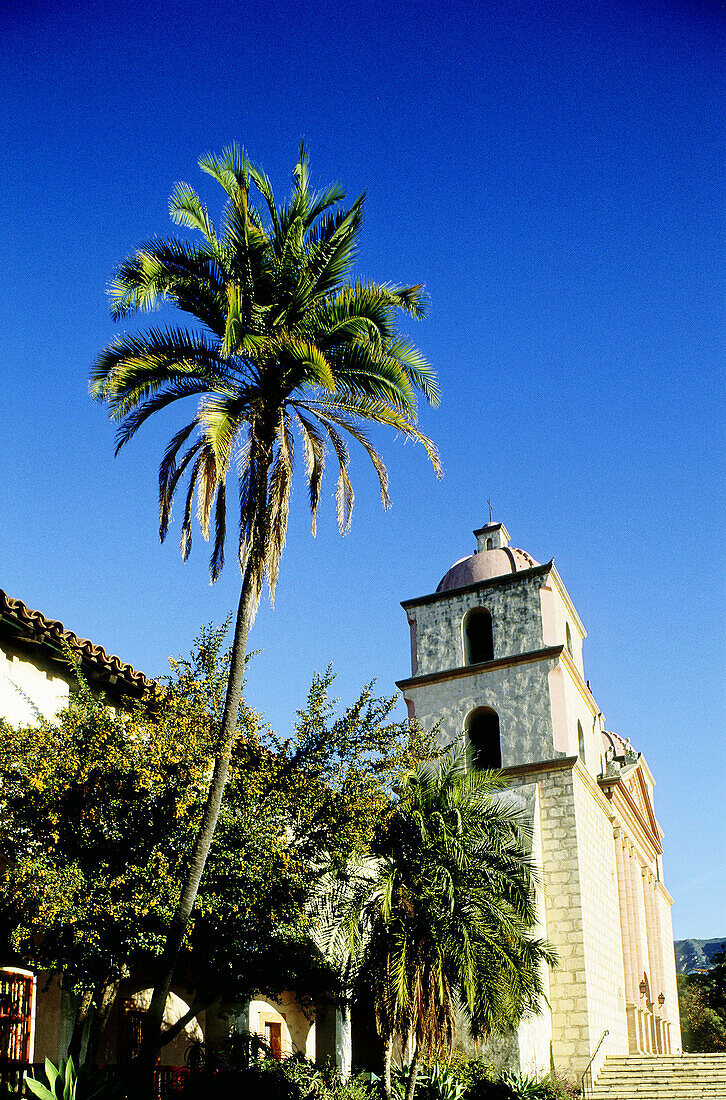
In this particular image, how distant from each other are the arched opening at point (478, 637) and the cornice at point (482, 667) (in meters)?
0.36

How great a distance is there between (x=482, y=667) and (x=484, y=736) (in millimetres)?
1838

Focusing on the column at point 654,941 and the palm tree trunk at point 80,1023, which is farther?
the column at point 654,941

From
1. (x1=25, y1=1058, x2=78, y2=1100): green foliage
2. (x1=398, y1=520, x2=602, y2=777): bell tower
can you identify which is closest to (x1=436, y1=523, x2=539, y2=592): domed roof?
(x1=398, y1=520, x2=602, y2=777): bell tower

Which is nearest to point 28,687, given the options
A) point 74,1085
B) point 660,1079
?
point 74,1085

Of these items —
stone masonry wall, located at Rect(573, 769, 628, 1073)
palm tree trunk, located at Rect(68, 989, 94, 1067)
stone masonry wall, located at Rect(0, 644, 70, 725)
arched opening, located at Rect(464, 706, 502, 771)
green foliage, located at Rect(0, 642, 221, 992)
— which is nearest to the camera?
green foliage, located at Rect(0, 642, 221, 992)

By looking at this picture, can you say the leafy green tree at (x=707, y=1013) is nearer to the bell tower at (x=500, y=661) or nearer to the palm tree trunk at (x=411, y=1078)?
the bell tower at (x=500, y=661)

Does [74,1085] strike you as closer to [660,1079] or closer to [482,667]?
[660,1079]

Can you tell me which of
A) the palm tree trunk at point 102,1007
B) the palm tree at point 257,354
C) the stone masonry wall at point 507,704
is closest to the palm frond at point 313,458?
the palm tree at point 257,354

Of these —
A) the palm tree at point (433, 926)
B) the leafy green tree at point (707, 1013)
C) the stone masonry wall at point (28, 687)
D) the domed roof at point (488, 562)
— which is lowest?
the leafy green tree at point (707, 1013)

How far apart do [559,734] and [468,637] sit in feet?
12.6

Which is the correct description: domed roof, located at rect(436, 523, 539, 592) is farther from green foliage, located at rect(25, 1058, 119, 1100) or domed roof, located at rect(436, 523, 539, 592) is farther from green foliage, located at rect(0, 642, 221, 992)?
green foliage, located at rect(25, 1058, 119, 1100)

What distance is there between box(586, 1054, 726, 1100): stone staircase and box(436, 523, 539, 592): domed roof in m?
12.3

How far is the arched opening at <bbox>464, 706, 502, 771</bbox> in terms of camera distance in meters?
26.7

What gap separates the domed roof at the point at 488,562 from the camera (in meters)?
28.3
